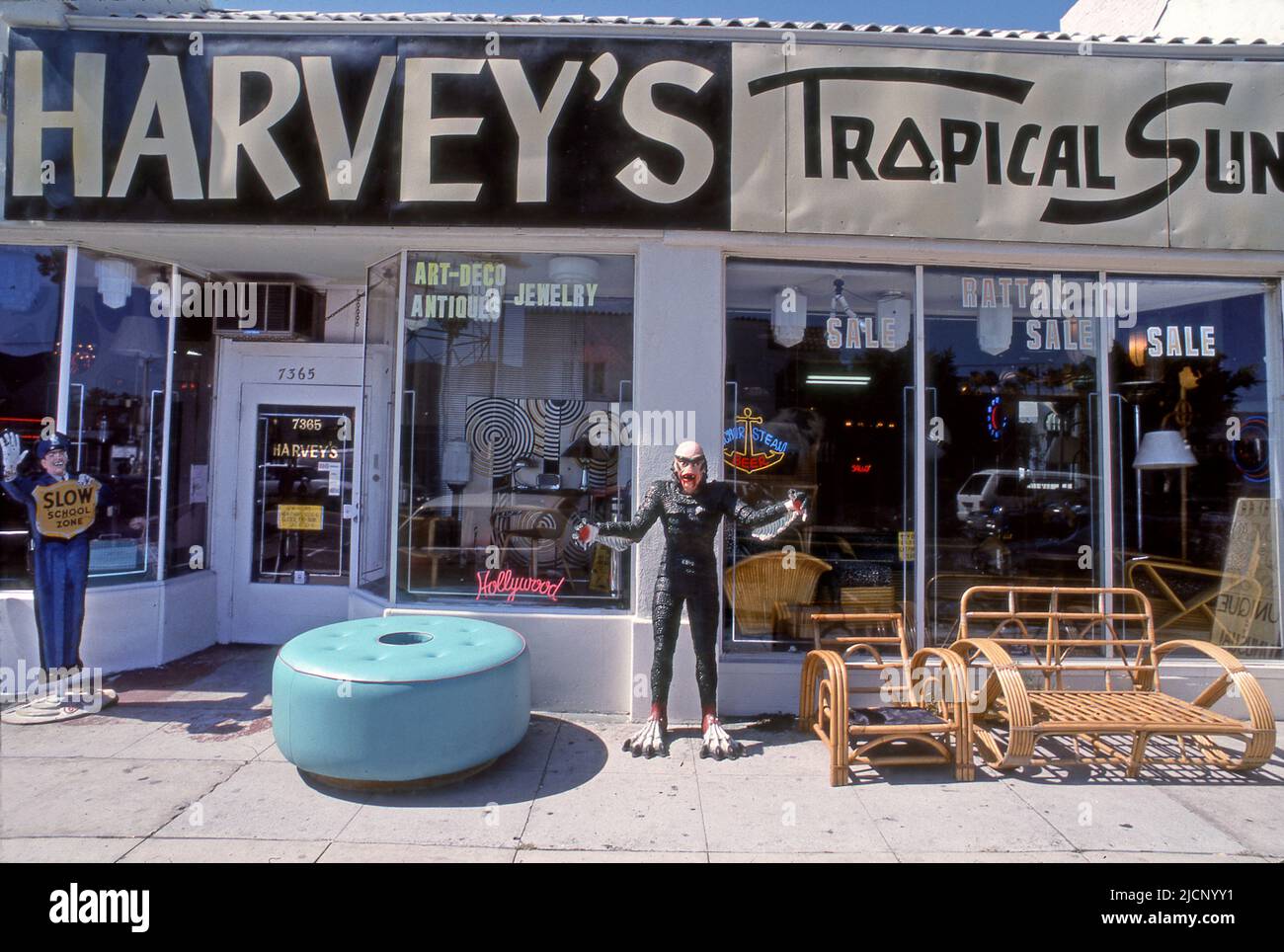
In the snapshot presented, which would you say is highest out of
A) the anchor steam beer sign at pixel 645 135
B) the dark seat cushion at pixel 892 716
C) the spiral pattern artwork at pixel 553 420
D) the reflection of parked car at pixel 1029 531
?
the anchor steam beer sign at pixel 645 135

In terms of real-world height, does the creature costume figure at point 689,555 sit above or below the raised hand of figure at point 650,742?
above

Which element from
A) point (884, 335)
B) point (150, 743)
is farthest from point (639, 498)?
point (150, 743)

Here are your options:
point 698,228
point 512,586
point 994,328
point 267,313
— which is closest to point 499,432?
point 512,586

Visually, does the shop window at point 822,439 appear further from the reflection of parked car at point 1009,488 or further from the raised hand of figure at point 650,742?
the raised hand of figure at point 650,742

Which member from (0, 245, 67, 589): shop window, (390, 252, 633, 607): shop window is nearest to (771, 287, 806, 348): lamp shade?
(390, 252, 633, 607): shop window

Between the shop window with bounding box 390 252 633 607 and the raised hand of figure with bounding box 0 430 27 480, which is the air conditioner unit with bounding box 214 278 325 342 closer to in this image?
the shop window with bounding box 390 252 633 607

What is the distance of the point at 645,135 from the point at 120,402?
4.91 m

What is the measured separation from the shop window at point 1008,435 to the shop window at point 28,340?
23.2ft

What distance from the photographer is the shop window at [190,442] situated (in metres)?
6.75

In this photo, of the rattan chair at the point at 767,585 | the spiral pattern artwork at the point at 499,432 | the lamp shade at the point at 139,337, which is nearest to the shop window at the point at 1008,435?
the rattan chair at the point at 767,585

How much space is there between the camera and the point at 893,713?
15.9ft

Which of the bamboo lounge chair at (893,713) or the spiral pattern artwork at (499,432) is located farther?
the spiral pattern artwork at (499,432)

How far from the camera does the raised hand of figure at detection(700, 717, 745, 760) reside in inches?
Result: 190

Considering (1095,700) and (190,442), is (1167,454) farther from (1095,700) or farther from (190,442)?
(190,442)
